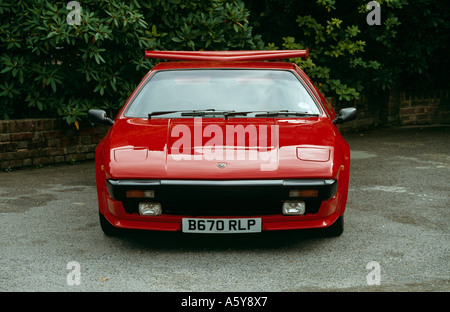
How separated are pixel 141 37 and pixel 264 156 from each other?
555 centimetres

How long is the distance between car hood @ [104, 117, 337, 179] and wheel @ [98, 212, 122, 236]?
69 cm

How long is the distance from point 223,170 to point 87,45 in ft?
17.9

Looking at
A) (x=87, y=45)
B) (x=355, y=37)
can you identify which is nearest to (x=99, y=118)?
(x=87, y=45)

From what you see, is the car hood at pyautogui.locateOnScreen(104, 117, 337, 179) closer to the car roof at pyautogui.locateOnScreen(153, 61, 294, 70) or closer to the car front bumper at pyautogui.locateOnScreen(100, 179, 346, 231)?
the car front bumper at pyautogui.locateOnScreen(100, 179, 346, 231)

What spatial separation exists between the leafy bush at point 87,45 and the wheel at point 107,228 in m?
4.28

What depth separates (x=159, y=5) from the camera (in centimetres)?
1052

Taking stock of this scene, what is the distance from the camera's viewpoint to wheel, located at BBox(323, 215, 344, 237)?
569cm

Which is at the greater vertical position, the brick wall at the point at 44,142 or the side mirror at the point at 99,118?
the side mirror at the point at 99,118

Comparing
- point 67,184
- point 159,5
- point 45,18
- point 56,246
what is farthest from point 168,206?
point 159,5

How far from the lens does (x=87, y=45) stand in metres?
9.80

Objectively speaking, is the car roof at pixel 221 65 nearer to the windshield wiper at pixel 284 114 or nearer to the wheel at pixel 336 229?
the windshield wiper at pixel 284 114

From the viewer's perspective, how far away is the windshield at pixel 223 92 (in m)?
6.06

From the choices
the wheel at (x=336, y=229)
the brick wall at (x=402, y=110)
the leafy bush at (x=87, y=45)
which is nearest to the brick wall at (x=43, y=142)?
the leafy bush at (x=87, y=45)
